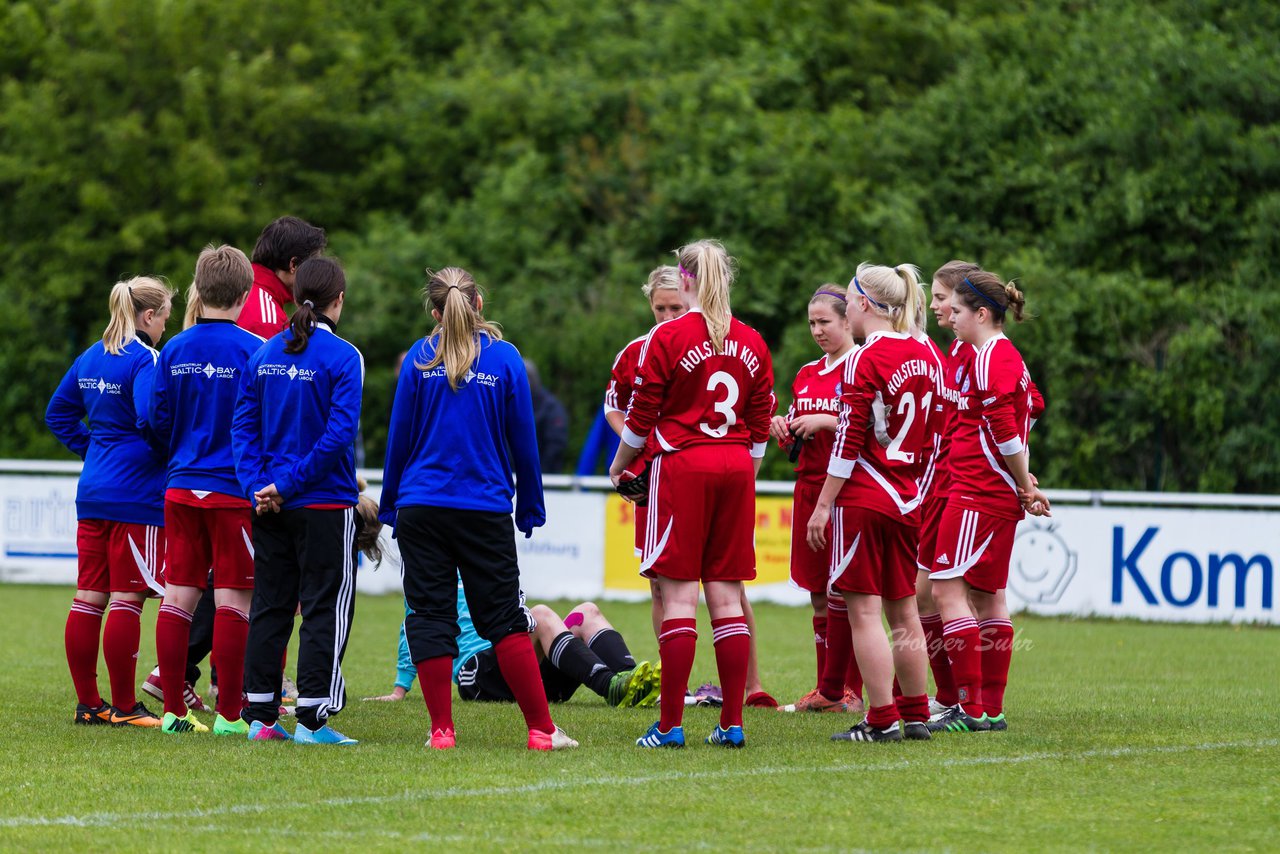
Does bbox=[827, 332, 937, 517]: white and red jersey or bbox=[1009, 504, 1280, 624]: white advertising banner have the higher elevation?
bbox=[827, 332, 937, 517]: white and red jersey

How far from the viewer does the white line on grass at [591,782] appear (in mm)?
5520

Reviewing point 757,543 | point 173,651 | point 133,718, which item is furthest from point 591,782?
point 757,543

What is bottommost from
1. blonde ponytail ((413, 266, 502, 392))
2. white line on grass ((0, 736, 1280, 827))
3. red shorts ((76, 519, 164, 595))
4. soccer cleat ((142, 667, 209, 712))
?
soccer cleat ((142, 667, 209, 712))

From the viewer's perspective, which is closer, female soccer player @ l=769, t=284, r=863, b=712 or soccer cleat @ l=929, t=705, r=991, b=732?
soccer cleat @ l=929, t=705, r=991, b=732

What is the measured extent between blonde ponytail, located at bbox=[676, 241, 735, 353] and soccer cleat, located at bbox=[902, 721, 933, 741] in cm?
183

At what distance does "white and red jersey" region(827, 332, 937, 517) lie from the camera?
7.20 meters

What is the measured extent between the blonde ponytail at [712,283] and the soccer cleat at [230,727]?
106 inches

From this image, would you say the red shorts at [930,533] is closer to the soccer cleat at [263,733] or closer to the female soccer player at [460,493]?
the female soccer player at [460,493]

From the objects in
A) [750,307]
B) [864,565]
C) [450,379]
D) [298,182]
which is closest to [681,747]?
[864,565]

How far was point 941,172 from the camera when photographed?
2194 cm

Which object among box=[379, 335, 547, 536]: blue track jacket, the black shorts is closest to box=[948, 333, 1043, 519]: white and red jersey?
box=[379, 335, 547, 536]: blue track jacket

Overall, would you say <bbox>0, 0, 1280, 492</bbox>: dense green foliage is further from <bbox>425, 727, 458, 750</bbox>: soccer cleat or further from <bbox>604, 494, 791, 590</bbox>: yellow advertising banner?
<bbox>425, 727, 458, 750</bbox>: soccer cleat

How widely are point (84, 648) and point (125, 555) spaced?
0.49m

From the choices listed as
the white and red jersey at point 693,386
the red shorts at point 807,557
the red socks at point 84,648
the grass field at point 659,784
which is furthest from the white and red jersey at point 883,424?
the red socks at point 84,648
